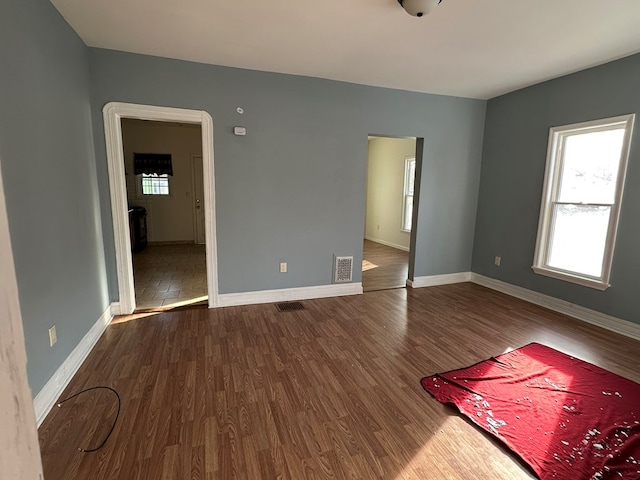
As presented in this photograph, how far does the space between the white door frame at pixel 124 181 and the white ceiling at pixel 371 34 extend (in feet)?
1.74

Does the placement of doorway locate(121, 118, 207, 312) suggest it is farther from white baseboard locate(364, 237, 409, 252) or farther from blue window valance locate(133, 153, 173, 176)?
white baseboard locate(364, 237, 409, 252)

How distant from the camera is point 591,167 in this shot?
3.34 meters

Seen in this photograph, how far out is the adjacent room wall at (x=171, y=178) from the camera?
7.04m

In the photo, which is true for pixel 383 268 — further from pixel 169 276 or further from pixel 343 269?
pixel 169 276

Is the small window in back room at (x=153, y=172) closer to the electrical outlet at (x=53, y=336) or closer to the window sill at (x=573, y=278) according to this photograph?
the electrical outlet at (x=53, y=336)

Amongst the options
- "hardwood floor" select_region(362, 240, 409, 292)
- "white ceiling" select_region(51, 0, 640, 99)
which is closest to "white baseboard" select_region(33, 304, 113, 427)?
"white ceiling" select_region(51, 0, 640, 99)

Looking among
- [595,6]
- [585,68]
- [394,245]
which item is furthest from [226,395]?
[394,245]

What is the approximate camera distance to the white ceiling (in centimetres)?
222

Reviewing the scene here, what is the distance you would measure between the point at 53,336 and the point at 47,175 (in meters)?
1.04

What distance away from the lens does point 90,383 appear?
2.17 meters

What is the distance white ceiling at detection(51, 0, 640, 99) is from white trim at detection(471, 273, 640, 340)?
2.48m

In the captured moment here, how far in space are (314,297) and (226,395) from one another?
1.96 meters

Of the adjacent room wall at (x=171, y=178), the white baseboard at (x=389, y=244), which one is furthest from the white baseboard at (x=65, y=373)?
the white baseboard at (x=389, y=244)

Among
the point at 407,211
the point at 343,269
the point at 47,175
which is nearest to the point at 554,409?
the point at 343,269
